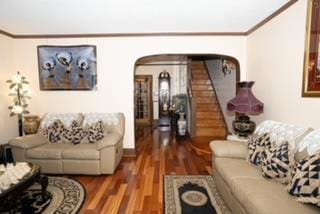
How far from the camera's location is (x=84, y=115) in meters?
4.27

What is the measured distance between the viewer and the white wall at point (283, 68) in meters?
2.56

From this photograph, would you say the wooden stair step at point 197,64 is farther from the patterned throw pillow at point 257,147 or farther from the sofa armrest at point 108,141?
the patterned throw pillow at point 257,147

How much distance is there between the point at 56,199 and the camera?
276cm

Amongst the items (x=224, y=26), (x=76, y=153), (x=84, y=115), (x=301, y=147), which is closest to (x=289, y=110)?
(x=301, y=147)

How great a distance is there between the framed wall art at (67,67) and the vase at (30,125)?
66 cm

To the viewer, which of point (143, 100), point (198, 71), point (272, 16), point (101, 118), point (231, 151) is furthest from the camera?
point (143, 100)

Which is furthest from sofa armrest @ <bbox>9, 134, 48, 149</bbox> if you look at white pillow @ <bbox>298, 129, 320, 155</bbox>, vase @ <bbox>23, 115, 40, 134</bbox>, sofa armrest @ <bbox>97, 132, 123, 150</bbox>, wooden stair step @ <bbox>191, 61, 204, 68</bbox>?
wooden stair step @ <bbox>191, 61, 204, 68</bbox>

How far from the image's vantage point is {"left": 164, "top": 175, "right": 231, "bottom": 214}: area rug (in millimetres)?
2516

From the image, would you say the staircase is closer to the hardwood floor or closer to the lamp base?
the hardwood floor

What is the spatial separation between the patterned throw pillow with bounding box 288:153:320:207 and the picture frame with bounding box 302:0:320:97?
0.95 metres

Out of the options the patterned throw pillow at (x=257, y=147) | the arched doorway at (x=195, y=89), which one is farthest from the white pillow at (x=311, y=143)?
the arched doorway at (x=195, y=89)

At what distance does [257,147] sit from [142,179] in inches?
68.8

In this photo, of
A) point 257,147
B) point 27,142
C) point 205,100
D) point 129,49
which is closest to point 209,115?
point 205,100

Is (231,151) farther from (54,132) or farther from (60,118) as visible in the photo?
(60,118)
